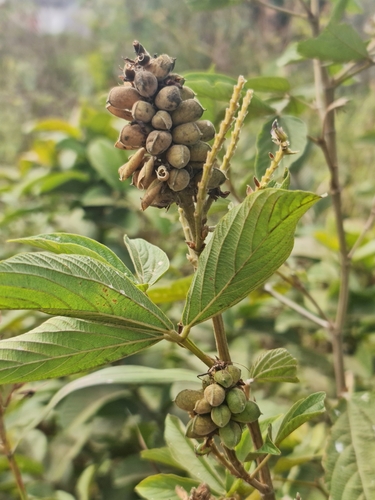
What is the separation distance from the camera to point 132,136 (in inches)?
11.7

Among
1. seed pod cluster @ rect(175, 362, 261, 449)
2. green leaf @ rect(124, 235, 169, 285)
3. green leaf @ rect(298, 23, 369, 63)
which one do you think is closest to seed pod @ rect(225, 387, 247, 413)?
seed pod cluster @ rect(175, 362, 261, 449)

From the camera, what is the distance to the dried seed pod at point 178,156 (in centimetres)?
28

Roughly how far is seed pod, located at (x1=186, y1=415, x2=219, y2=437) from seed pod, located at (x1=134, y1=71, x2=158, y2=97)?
21 centimetres

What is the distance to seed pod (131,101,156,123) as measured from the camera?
11.5 inches

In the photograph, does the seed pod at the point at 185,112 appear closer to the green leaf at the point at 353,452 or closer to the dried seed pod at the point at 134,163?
the dried seed pod at the point at 134,163

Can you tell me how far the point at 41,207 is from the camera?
1291 mm

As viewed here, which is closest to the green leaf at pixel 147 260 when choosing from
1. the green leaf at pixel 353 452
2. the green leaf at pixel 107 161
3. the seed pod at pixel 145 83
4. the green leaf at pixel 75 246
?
the green leaf at pixel 75 246

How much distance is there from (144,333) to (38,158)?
1167 millimetres

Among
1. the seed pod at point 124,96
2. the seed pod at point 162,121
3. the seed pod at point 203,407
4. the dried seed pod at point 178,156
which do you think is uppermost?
the seed pod at point 124,96

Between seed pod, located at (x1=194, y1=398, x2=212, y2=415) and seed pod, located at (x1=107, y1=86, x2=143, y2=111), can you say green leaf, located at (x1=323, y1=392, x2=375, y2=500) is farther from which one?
seed pod, located at (x1=107, y1=86, x2=143, y2=111)

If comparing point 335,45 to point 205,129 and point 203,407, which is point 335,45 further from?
point 203,407

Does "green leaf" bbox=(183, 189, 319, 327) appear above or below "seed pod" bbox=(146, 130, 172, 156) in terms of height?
below

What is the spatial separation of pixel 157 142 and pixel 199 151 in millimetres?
31

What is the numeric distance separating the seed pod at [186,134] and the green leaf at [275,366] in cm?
17
